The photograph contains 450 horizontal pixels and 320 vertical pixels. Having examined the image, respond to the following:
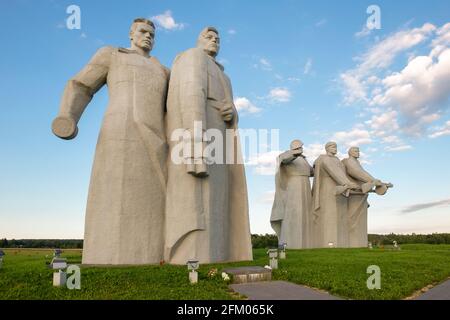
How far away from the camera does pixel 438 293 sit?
21.2 feet

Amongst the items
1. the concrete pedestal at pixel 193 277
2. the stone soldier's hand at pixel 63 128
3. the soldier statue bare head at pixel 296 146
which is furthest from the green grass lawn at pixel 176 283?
the soldier statue bare head at pixel 296 146

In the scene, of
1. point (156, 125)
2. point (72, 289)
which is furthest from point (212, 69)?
point (72, 289)

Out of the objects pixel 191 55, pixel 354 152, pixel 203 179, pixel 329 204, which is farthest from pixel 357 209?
pixel 191 55

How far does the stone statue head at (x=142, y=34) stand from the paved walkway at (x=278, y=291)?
6.78 m

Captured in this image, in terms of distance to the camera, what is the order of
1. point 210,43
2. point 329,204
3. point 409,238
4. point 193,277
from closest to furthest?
point 193,277, point 210,43, point 329,204, point 409,238

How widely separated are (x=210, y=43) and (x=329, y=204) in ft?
35.5

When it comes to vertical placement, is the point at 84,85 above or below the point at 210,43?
below

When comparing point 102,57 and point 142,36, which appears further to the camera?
point 142,36

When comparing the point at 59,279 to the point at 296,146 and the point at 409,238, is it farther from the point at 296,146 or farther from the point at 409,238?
the point at 409,238

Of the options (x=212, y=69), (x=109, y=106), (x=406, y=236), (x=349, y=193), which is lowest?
(x=406, y=236)

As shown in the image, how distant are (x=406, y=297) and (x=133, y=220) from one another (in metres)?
5.89
